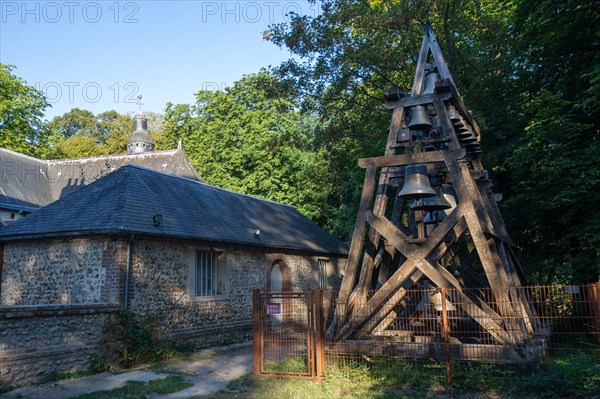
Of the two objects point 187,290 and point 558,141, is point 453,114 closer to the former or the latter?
point 558,141

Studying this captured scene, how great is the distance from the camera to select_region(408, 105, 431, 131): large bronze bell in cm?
969

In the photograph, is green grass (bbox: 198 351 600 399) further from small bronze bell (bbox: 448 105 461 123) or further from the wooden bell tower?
small bronze bell (bbox: 448 105 461 123)

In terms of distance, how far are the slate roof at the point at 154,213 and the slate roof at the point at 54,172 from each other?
10512mm

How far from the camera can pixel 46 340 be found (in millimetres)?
9750

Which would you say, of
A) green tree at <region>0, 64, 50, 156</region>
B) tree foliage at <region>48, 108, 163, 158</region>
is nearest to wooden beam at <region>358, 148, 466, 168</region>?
green tree at <region>0, 64, 50, 156</region>

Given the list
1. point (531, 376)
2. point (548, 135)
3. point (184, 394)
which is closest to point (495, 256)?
point (531, 376)

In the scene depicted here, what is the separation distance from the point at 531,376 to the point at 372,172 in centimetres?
430

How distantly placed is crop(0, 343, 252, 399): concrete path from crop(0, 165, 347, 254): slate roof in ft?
10.1

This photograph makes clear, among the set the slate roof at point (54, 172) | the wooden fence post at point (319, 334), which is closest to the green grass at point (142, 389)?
the wooden fence post at point (319, 334)

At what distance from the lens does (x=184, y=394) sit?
8297 mm

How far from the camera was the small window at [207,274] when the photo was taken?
1426 centimetres

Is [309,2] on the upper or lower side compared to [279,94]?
upper

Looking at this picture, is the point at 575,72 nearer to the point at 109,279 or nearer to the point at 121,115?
the point at 109,279

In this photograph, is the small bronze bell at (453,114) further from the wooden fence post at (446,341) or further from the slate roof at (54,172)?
the slate roof at (54,172)
